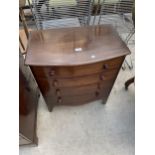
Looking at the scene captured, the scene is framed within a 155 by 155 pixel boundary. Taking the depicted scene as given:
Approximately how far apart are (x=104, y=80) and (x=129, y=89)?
0.59m

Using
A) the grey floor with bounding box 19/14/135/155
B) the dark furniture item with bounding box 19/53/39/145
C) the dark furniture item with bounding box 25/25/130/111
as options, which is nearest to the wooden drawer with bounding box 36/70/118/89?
the dark furniture item with bounding box 25/25/130/111

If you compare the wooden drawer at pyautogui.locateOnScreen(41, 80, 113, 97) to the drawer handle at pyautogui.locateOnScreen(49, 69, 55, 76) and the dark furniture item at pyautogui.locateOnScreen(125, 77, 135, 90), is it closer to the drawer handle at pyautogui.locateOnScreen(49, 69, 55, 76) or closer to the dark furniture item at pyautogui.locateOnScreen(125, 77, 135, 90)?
the drawer handle at pyautogui.locateOnScreen(49, 69, 55, 76)

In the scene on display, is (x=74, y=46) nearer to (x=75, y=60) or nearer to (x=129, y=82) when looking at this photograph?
(x=75, y=60)

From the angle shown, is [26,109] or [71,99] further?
[71,99]

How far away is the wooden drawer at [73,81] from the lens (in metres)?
1.38

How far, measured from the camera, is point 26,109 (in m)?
1.45

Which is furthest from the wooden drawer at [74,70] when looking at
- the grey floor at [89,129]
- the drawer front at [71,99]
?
the grey floor at [89,129]

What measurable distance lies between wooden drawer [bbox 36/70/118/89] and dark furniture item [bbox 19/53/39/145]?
0.12m

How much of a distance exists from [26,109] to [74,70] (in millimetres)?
452

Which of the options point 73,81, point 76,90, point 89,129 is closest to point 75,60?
point 73,81

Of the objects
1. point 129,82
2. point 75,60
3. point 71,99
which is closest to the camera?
point 75,60

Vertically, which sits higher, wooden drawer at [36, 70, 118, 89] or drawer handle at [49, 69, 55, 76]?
drawer handle at [49, 69, 55, 76]

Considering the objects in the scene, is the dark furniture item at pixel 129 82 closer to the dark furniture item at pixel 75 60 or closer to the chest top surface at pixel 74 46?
the dark furniture item at pixel 75 60

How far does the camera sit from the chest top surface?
1233mm
